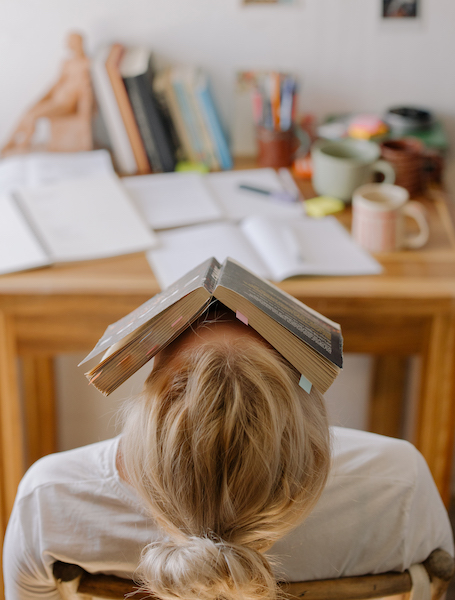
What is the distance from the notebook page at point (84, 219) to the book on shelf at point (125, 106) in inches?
5.1

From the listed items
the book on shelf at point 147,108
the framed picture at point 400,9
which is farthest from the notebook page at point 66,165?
the framed picture at point 400,9

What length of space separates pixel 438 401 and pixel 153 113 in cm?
85

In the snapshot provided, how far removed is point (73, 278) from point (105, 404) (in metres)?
0.74

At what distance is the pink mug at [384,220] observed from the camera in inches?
45.7

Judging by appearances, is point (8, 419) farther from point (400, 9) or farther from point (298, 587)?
point (400, 9)

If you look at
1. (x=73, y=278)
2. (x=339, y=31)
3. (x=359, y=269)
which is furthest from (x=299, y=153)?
(x=73, y=278)

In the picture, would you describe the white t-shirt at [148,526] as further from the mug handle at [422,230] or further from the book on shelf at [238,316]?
the mug handle at [422,230]

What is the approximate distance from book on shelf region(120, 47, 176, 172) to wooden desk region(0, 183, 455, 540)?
367mm

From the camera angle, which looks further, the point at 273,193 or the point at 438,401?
the point at 273,193

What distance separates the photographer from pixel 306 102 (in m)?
1.56

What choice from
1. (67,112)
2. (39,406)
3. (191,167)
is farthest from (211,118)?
(39,406)

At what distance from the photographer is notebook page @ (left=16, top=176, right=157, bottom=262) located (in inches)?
46.3

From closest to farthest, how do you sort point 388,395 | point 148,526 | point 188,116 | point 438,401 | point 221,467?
point 221,467
point 148,526
point 438,401
point 188,116
point 388,395

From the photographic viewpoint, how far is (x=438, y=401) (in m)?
1.20
